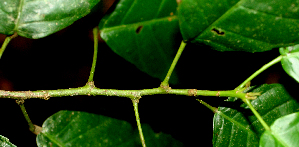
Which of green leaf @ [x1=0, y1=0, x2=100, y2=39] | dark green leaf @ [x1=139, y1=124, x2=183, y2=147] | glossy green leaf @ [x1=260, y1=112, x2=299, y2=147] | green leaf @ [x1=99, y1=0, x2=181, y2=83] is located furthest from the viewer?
dark green leaf @ [x1=139, y1=124, x2=183, y2=147]

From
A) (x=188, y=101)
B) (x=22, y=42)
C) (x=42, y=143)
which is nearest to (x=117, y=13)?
(x=42, y=143)

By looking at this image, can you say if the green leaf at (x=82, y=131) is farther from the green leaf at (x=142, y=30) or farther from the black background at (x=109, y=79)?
the green leaf at (x=142, y=30)

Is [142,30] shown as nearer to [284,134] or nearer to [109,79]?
[284,134]

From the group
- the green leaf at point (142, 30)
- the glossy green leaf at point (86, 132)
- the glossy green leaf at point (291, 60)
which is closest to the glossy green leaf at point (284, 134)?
the glossy green leaf at point (291, 60)

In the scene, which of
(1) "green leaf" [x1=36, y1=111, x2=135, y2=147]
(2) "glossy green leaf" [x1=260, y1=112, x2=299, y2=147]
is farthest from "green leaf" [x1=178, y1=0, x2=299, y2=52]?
(1) "green leaf" [x1=36, y1=111, x2=135, y2=147]

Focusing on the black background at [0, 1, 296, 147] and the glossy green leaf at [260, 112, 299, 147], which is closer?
the glossy green leaf at [260, 112, 299, 147]

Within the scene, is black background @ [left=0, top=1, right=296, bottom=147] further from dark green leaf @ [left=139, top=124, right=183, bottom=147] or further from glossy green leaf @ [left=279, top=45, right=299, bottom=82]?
glossy green leaf @ [left=279, top=45, right=299, bottom=82]
